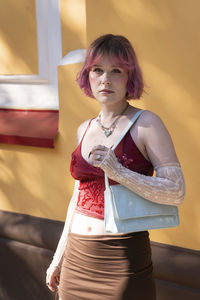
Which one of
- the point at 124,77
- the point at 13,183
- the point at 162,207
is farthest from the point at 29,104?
the point at 162,207

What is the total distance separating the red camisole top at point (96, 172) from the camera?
201 cm

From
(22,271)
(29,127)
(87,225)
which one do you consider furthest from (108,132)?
(22,271)

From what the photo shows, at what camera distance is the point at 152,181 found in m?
1.90

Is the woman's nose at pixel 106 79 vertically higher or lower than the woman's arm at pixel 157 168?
higher

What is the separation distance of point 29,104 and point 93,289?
2069mm

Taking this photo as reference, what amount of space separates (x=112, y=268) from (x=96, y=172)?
0.42 metres

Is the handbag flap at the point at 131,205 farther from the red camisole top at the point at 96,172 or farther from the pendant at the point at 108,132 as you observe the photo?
the pendant at the point at 108,132

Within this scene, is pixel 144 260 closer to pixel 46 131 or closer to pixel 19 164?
pixel 46 131

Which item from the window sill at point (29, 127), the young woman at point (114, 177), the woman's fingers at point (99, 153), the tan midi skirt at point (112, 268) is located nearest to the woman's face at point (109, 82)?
the young woman at point (114, 177)

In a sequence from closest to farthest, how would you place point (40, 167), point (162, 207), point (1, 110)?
point (162, 207)
point (40, 167)
point (1, 110)

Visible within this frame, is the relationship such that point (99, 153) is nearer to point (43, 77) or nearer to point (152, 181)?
point (152, 181)

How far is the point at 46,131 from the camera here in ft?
11.7

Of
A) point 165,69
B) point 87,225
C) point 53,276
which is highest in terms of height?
point 165,69

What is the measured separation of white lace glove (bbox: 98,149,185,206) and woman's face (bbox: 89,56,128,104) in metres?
0.33
